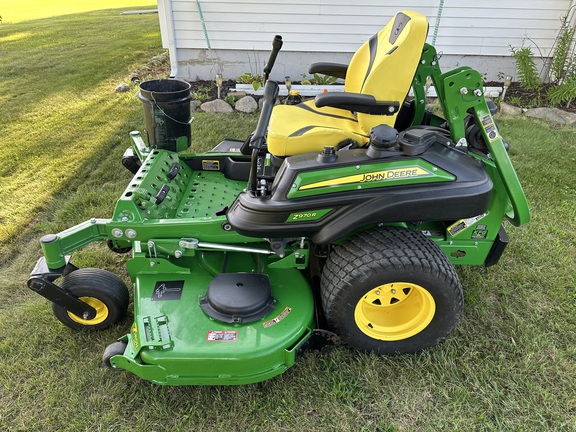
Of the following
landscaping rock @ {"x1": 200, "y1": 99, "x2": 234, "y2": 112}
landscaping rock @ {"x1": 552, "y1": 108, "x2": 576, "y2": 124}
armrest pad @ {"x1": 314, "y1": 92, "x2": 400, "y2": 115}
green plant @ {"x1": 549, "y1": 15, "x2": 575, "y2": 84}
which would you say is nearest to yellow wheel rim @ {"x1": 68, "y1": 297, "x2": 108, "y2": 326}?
armrest pad @ {"x1": 314, "y1": 92, "x2": 400, "y2": 115}

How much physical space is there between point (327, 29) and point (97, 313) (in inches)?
198

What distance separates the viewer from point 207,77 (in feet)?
21.7

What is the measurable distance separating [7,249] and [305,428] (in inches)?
101

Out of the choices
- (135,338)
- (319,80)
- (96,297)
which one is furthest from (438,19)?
(135,338)

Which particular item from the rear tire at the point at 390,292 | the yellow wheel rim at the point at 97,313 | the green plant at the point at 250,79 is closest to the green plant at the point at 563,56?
the green plant at the point at 250,79

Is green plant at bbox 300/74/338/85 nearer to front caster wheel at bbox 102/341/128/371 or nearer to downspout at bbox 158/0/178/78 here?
downspout at bbox 158/0/178/78

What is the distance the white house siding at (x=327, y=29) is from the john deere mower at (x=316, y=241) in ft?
11.9

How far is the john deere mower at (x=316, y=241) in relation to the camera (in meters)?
2.19

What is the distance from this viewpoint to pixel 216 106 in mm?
5828

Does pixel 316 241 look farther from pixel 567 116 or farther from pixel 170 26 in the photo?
pixel 170 26

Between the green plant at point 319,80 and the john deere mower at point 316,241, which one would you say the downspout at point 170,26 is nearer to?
the green plant at point 319,80

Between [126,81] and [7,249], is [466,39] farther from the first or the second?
[7,249]

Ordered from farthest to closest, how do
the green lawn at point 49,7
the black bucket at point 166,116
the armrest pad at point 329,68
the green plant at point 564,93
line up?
the green lawn at point 49,7 < the green plant at point 564,93 < the armrest pad at point 329,68 < the black bucket at point 166,116

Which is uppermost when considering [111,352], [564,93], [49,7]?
[564,93]
